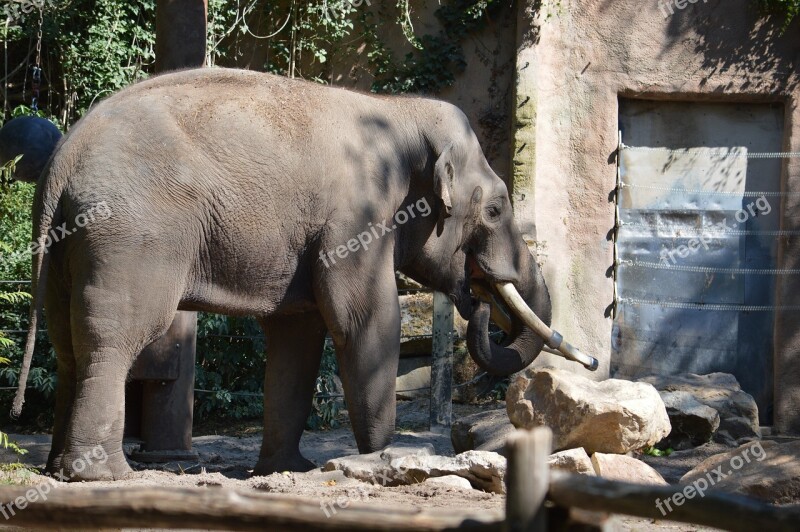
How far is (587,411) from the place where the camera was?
19.7 feet

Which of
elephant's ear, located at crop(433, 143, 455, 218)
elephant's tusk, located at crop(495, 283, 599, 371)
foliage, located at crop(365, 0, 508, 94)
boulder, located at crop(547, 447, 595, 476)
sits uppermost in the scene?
foliage, located at crop(365, 0, 508, 94)

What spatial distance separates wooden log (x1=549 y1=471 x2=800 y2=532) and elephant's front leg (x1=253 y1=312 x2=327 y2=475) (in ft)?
13.6

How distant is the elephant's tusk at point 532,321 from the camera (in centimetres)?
745

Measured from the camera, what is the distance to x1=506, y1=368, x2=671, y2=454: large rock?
6004 mm

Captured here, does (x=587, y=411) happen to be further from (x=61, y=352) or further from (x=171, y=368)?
(x=61, y=352)

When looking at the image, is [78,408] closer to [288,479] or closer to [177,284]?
[177,284]

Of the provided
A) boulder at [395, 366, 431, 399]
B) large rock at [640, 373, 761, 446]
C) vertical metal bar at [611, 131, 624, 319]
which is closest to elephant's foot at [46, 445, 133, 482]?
large rock at [640, 373, 761, 446]

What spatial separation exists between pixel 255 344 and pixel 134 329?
13.3 ft

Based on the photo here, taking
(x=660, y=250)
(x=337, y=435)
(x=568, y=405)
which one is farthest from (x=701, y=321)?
(x=568, y=405)

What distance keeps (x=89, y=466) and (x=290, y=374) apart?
5.53ft

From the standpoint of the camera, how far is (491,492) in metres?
5.68

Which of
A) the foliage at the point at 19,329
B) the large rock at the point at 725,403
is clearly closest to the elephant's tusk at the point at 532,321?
the large rock at the point at 725,403

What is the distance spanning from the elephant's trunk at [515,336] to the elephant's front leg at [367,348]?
116cm

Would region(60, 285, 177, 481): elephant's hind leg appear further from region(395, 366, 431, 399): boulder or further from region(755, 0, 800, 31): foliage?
region(755, 0, 800, 31): foliage
